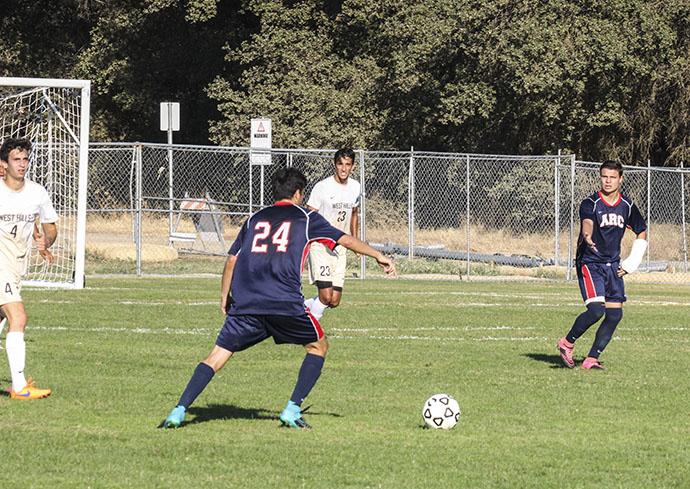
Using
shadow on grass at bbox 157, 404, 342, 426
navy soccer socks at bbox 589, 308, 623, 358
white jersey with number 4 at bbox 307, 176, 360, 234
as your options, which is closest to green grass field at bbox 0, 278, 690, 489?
shadow on grass at bbox 157, 404, 342, 426

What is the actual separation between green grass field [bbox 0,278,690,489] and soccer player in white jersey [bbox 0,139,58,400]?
1.30 ft

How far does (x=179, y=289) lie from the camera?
72.5 ft

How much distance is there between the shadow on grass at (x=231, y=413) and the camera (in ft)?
31.1

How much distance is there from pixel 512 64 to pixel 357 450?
2652cm

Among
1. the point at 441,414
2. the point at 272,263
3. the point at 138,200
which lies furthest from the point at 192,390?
the point at 138,200

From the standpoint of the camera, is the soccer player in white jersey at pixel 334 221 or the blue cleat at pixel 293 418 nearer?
the blue cleat at pixel 293 418

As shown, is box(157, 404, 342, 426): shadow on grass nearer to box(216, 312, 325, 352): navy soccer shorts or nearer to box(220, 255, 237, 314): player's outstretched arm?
box(216, 312, 325, 352): navy soccer shorts

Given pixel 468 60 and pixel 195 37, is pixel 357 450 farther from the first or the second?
pixel 195 37

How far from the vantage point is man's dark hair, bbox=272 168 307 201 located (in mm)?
9039

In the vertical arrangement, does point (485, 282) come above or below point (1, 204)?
below

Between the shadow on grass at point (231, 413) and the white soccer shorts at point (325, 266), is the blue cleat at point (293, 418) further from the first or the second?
the white soccer shorts at point (325, 266)

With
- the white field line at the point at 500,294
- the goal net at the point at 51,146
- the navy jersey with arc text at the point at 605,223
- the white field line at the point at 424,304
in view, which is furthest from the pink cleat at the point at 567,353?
the goal net at the point at 51,146

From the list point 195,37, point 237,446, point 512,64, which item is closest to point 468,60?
point 512,64

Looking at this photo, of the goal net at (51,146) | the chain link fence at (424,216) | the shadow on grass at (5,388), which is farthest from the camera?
the chain link fence at (424,216)
